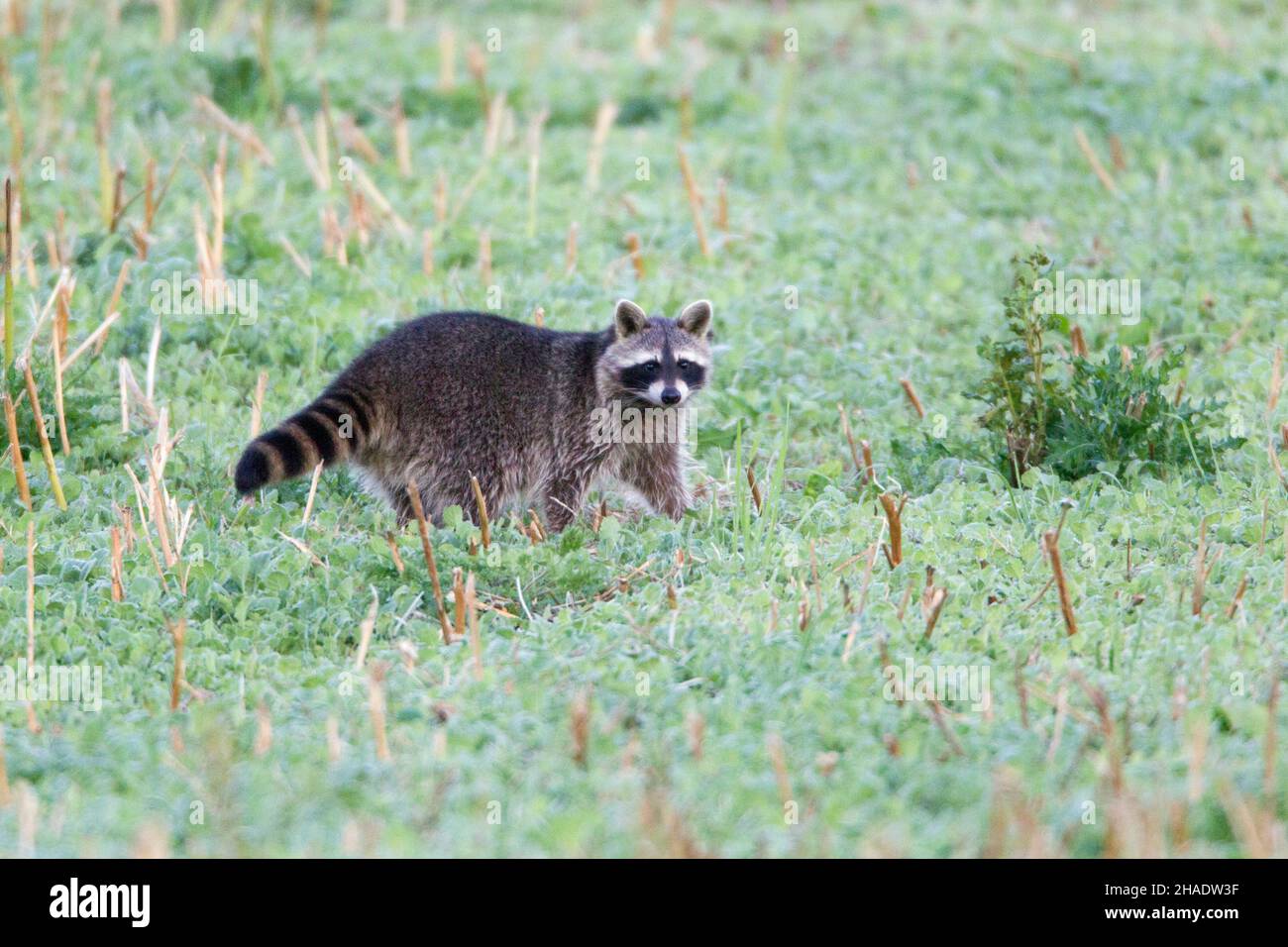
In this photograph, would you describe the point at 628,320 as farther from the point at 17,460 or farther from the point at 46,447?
the point at 17,460

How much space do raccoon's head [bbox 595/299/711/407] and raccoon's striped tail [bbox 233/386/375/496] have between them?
98cm

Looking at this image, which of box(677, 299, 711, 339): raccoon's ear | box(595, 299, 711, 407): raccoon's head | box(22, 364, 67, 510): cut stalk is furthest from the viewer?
box(677, 299, 711, 339): raccoon's ear

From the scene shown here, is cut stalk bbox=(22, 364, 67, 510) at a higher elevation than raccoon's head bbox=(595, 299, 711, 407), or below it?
below

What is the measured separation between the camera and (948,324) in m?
8.09

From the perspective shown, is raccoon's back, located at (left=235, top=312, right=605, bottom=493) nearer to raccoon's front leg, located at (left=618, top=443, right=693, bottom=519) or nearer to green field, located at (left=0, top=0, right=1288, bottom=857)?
green field, located at (left=0, top=0, right=1288, bottom=857)

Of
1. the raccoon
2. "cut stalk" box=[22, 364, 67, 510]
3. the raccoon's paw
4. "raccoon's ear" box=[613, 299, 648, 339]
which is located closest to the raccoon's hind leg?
the raccoon

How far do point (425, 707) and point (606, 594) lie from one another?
1.06 m

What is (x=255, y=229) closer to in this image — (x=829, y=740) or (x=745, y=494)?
(x=745, y=494)

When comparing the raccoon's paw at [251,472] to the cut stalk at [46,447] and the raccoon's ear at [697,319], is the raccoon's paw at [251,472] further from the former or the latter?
the raccoon's ear at [697,319]

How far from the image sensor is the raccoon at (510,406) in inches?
252

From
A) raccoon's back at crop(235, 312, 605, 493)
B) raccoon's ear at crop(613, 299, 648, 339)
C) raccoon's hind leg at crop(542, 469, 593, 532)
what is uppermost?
raccoon's ear at crop(613, 299, 648, 339)

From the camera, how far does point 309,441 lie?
5.95 metres

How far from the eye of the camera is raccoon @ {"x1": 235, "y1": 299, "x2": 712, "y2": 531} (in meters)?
6.41
